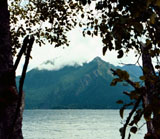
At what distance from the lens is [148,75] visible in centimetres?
204

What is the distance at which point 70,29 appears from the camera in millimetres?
11023

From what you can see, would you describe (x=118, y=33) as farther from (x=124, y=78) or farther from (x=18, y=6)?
(x=18, y=6)

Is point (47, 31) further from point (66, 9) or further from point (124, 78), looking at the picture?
point (124, 78)

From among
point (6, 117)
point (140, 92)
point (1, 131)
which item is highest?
point (140, 92)

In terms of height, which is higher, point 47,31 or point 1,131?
point 47,31

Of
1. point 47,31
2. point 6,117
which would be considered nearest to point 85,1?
point 6,117

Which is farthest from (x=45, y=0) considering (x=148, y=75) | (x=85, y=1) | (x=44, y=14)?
(x=148, y=75)

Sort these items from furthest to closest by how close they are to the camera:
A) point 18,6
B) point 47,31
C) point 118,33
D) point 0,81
A: 1. point 18,6
2. point 47,31
3. point 118,33
4. point 0,81

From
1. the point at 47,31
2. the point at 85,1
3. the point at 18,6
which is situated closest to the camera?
the point at 85,1

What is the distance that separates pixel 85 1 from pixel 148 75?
2.60m

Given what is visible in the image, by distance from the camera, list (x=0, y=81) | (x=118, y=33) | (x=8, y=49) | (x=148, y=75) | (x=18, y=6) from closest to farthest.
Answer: (x=0, y=81)
(x=148, y=75)
(x=118, y=33)
(x=8, y=49)
(x=18, y=6)

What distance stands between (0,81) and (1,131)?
5.44ft

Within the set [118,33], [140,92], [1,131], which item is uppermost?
[118,33]

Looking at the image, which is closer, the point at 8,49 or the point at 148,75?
the point at 148,75
